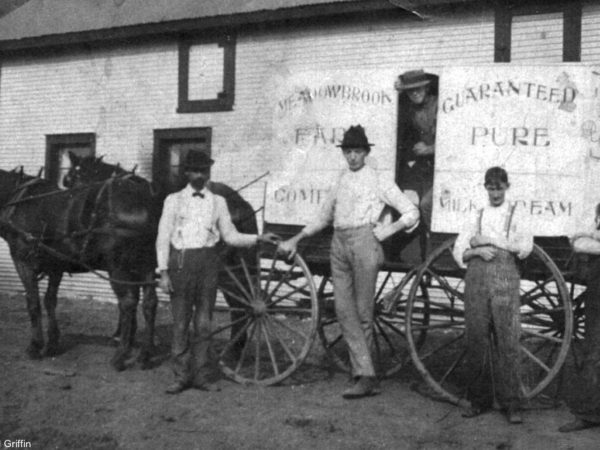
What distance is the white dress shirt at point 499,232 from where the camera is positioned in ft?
17.1

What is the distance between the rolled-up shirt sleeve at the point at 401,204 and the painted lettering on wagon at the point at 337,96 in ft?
2.39

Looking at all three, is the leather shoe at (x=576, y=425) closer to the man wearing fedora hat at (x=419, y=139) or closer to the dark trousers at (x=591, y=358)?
the dark trousers at (x=591, y=358)

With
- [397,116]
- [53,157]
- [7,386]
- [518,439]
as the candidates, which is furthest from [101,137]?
[518,439]

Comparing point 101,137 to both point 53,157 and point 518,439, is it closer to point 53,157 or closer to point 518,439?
point 53,157

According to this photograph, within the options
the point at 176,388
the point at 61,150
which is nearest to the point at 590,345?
the point at 176,388

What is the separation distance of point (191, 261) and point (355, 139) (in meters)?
1.72

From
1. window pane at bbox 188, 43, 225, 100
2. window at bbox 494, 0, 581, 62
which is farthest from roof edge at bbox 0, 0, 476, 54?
window at bbox 494, 0, 581, 62

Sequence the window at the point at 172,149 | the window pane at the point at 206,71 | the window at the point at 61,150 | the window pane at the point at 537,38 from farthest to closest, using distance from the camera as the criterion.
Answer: the window at the point at 61,150, the window at the point at 172,149, the window pane at the point at 206,71, the window pane at the point at 537,38

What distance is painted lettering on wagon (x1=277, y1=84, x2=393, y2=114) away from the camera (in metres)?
6.14

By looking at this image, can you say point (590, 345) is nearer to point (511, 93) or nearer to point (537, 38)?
point (511, 93)

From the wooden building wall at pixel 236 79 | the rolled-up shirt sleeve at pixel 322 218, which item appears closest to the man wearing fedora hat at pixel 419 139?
the rolled-up shirt sleeve at pixel 322 218

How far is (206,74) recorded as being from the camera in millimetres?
12742

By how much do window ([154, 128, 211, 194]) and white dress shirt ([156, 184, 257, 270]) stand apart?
21.6 ft

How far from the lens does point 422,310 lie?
6281 millimetres
